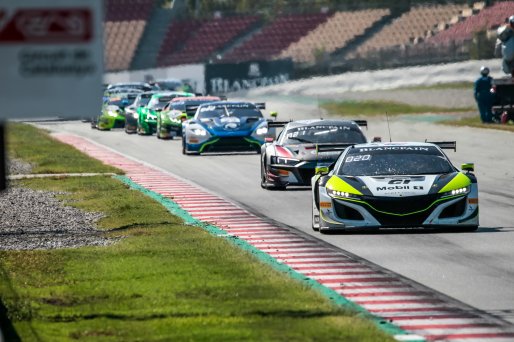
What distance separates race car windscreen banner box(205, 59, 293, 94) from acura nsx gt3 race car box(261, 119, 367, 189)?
4018 centimetres

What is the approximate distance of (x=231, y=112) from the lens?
3300 centimetres

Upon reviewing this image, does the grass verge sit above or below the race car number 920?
below

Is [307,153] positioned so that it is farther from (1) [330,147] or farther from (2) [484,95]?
(2) [484,95]

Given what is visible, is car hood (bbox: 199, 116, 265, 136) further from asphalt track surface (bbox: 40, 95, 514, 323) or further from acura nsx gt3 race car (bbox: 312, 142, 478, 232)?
acura nsx gt3 race car (bbox: 312, 142, 478, 232)

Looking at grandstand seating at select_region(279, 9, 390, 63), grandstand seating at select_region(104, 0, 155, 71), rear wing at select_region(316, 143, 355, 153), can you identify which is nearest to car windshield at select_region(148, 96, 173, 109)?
rear wing at select_region(316, 143, 355, 153)

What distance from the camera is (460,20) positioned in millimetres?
63562

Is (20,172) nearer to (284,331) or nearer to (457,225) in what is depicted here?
(457,225)

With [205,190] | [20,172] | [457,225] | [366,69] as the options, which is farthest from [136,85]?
[457,225]

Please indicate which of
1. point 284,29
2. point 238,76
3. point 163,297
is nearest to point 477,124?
point 238,76

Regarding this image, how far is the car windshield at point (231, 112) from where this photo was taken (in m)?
33.0

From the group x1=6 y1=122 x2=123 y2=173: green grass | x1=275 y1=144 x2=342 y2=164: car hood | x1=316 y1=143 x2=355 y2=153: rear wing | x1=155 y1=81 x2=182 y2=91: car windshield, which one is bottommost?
x1=6 y1=122 x2=123 y2=173: green grass

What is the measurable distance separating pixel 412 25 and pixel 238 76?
28.2ft

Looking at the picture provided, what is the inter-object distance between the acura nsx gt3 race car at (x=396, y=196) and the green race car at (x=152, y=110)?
26.0 m

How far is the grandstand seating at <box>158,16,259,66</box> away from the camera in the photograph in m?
77.2
